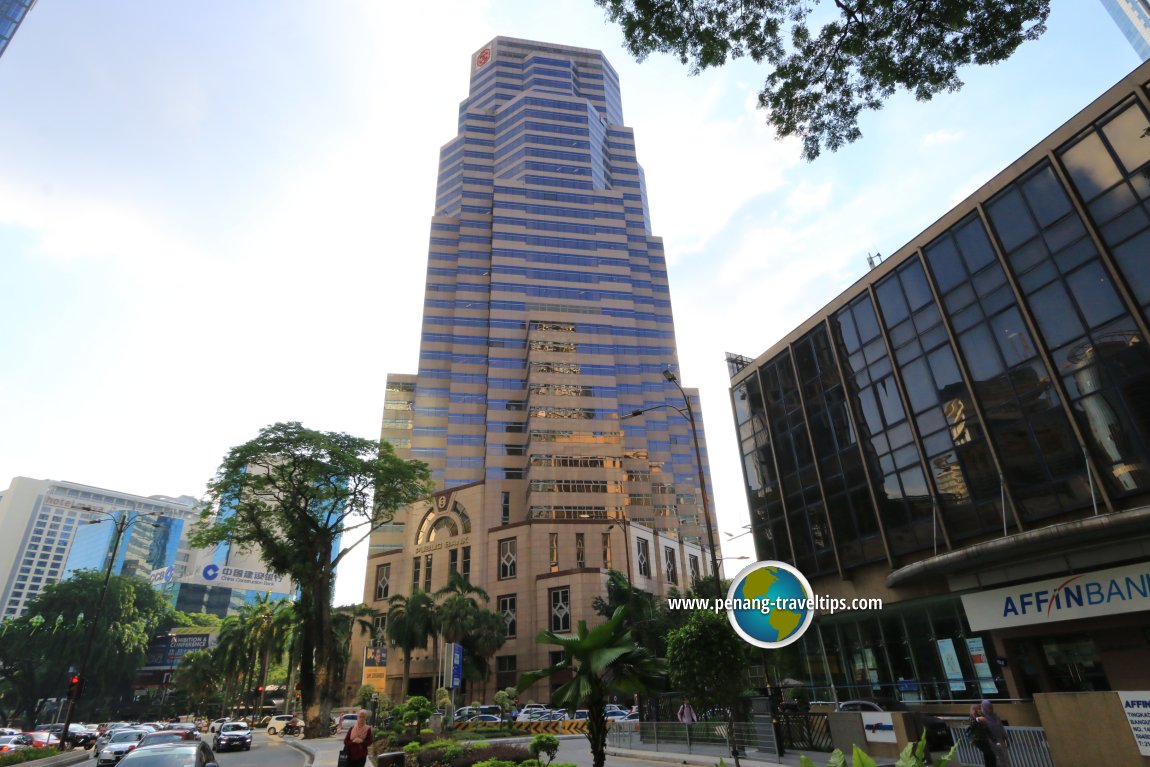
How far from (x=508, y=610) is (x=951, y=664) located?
47.6 m

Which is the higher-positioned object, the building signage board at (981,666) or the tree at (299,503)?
the tree at (299,503)

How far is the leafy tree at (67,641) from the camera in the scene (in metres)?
72.4

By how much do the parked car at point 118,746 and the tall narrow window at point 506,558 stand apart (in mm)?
38158

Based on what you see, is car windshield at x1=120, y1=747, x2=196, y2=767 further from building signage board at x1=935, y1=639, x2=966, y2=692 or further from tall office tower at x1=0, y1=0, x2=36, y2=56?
tall office tower at x1=0, y1=0, x2=36, y2=56

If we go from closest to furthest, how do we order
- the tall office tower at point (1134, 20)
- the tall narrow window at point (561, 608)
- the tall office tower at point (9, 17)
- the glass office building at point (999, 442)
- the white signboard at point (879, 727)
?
the white signboard at point (879, 727) → the glass office building at point (999, 442) → the tall narrow window at point (561, 608) → the tall office tower at point (9, 17) → the tall office tower at point (1134, 20)

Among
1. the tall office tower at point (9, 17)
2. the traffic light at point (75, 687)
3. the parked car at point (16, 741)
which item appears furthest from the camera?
the tall office tower at point (9, 17)

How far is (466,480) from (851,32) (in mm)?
84739

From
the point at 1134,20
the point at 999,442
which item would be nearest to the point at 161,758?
the point at 999,442

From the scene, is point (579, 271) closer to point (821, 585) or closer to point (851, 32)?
point (821, 585)

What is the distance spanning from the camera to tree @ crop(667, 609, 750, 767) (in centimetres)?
1541

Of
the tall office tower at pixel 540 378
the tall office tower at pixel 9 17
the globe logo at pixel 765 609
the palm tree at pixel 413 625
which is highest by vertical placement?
the tall office tower at pixel 9 17

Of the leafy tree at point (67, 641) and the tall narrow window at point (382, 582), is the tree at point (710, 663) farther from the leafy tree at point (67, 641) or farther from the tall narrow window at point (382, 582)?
the leafy tree at point (67, 641)

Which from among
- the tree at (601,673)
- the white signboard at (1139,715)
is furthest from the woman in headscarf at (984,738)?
the tree at (601,673)

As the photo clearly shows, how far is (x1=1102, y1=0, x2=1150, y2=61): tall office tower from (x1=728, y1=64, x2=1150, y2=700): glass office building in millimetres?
151605
